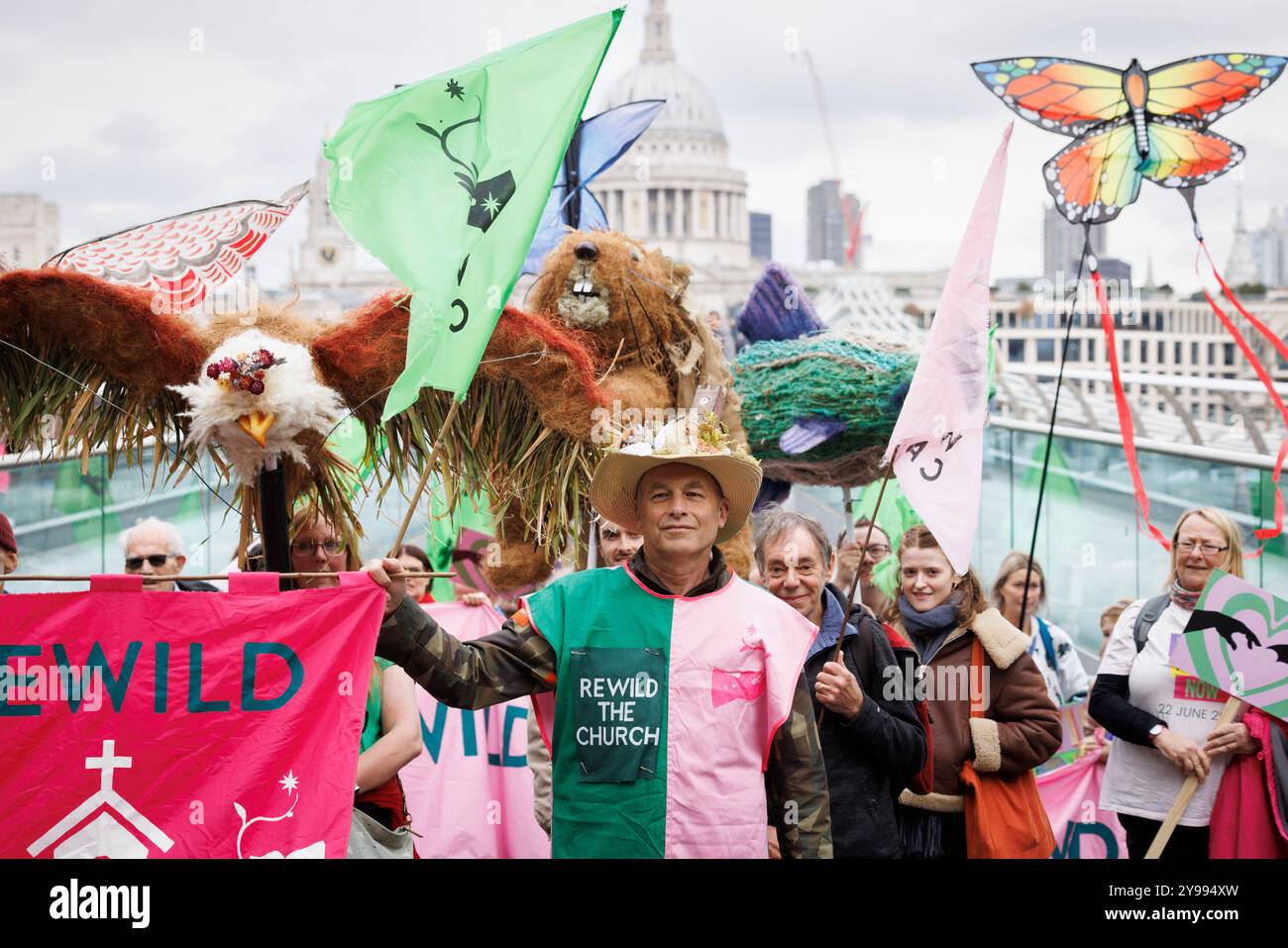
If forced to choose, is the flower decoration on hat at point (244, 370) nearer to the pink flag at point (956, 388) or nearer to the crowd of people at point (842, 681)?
the crowd of people at point (842, 681)

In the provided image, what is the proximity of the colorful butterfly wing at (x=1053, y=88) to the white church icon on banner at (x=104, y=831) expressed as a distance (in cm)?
358

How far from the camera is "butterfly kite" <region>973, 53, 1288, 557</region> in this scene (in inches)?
213

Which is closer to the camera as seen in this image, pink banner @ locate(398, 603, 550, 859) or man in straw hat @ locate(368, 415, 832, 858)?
man in straw hat @ locate(368, 415, 832, 858)

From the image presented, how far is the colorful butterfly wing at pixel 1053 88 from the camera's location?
5.40 metres

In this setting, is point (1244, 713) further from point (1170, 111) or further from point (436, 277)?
point (436, 277)

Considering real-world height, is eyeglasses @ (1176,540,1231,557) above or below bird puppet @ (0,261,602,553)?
below

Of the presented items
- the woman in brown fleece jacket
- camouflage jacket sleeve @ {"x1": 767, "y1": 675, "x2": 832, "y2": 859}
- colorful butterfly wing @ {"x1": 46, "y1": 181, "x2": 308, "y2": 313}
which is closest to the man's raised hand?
camouflage jacket sleeve @ {"x1": 767, "y1": 675, "x2": 832, "y2": 859}

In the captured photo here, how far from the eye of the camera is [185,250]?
448 centimetres

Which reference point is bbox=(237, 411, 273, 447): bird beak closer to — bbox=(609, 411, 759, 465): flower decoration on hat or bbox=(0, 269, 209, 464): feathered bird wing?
bbox=(0, 269, 209, 464): feathered bird wing

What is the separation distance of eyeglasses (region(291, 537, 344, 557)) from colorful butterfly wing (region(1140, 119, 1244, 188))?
10.2 feet

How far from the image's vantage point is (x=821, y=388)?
6223mm

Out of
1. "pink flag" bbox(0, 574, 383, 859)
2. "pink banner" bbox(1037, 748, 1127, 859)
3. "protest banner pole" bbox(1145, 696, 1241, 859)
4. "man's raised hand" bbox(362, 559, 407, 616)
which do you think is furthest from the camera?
"pink banner" bbox(1037, 748, 1127, 859)
